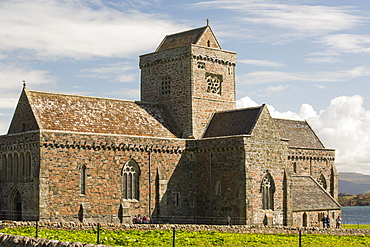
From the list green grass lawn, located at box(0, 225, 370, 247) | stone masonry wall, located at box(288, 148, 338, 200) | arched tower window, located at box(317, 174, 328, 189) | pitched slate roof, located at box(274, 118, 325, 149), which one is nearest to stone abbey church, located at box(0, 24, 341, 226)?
stone masonry wall, located at box(288, 148, 338, 200)

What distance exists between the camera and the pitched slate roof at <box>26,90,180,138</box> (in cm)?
4741

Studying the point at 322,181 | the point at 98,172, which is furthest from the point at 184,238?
the point at 322,181

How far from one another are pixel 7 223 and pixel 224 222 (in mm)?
17631

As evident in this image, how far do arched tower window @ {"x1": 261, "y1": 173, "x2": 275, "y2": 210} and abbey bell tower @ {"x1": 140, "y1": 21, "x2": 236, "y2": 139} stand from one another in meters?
7.31

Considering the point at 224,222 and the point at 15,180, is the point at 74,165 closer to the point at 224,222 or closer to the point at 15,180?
the point at 15,180

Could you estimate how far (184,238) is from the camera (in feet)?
119

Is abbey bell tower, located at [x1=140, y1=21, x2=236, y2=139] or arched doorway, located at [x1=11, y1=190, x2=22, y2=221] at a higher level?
abbey bell tower, located at [x1=140, y1=21, x2=236, y2=139]

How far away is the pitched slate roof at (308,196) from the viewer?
5444 centimetres

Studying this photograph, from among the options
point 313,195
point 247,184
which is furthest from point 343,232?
point 313,195

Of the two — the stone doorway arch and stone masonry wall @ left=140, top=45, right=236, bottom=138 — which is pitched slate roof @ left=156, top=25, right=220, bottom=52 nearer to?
stone masonry wall @ left=140, top=45, right=236, bottom=138

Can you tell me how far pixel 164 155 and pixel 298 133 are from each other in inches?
703

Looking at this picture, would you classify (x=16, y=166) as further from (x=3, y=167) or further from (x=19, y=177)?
(x=3, y=167)

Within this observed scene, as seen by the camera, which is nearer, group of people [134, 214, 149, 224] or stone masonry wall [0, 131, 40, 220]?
stone masonry wall [0, 131, 40, 220]

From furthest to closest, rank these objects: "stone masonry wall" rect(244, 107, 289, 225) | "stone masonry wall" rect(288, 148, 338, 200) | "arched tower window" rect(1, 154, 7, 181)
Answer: "stone masonry wall" rect(288, 148, 338, 200), "stone masonry wall" rect(244, 107, 289, 225), "arched tower window" rect(1, 154, 7, 181)
